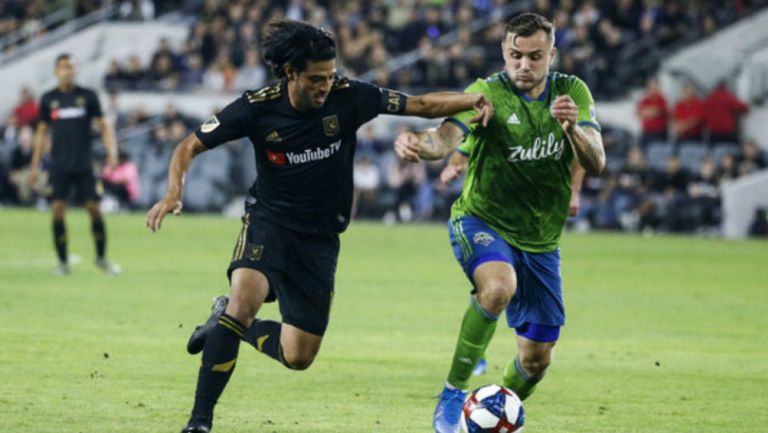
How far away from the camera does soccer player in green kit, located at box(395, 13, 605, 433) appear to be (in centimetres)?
948

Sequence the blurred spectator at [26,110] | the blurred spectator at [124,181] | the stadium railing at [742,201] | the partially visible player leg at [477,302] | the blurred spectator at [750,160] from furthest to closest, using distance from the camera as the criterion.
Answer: the blurred spectator at [26,110]
the blurred spectator at [124,181]
the blurred spectator at [750,160]
the stadium railing at [742,201]
the partially visible player leg at [477,302]

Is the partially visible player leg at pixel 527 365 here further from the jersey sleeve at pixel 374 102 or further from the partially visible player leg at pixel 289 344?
the jersey sleeve at pixel 374 102

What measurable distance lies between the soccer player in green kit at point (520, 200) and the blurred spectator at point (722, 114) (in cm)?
2383

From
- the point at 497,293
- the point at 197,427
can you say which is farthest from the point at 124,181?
the point at 197,427

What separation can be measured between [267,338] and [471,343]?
1294mm

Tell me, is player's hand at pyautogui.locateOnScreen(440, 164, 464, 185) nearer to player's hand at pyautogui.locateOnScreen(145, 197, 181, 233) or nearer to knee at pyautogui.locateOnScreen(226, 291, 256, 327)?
knee at pyautogui.locateOnScreen(226, 291, 256, 327)

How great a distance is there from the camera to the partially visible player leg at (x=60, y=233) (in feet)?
63.6

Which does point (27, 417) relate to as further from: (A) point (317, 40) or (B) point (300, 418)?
(A) point (317, 40)

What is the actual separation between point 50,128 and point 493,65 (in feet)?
55.2

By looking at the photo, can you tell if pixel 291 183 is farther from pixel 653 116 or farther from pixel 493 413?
pixel 653 116

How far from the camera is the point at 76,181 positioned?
19906mm

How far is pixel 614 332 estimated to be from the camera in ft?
A: 51.3

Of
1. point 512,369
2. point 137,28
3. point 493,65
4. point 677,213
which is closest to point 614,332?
point 512,369

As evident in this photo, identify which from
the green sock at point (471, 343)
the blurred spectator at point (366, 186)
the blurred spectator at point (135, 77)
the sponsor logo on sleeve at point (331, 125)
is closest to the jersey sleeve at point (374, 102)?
the sponsor logo on sleeve at point (331, 125)
